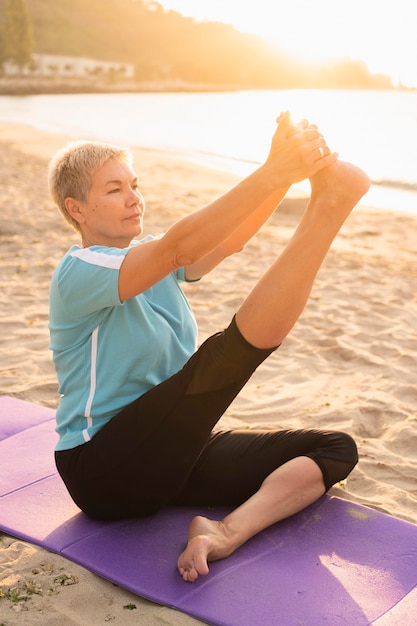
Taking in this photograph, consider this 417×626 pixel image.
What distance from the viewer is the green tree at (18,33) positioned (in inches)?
3221

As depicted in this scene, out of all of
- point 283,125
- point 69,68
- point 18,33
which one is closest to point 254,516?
point 283,125

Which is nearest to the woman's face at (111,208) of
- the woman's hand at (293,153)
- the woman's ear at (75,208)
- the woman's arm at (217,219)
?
the woman's ear at (75,208)

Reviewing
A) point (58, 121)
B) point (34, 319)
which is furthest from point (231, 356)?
point (58, 121)

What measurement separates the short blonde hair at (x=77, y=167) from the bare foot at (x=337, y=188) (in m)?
0.60

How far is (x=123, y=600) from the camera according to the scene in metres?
1.98

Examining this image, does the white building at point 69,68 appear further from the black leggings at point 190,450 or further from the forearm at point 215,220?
the forearm at point 215,220

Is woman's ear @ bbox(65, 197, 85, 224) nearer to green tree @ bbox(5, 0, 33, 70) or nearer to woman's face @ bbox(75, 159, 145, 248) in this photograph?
woman's face @ bbox(75, 159, 145, 248)

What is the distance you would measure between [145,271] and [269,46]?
12088 centimetres

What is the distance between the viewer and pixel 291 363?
4.10 metres

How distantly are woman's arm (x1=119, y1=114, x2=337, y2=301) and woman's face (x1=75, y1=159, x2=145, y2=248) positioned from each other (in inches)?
11.4

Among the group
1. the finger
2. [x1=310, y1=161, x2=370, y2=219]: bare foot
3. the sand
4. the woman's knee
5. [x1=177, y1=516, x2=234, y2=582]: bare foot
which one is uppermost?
the finger

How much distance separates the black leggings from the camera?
1.98 m

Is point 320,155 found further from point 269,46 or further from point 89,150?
point 269,46

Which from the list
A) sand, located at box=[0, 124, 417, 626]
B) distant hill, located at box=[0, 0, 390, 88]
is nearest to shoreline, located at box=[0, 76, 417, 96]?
distant hill, located at box=[0, 0, 390, 88]
